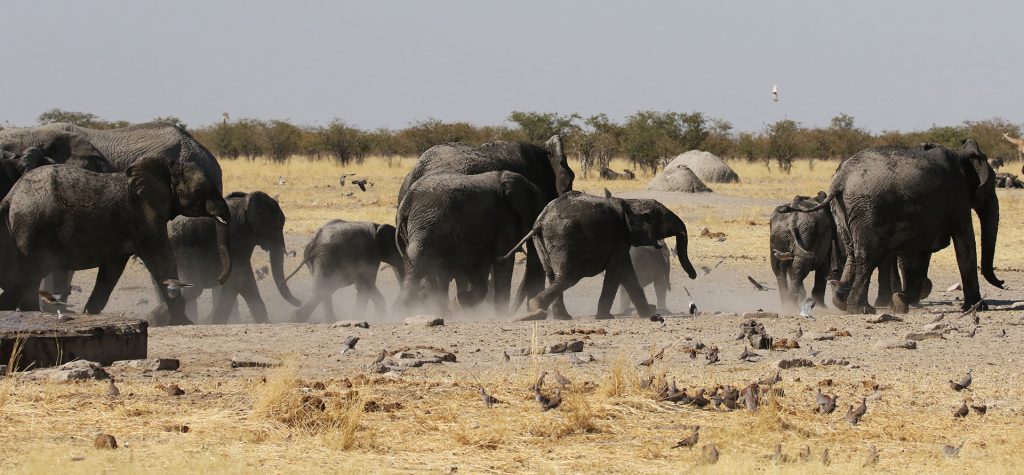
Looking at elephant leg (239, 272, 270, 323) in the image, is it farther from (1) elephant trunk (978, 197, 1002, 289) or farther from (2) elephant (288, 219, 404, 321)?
(1) elephant trunk (978, 197, 1002, 289)

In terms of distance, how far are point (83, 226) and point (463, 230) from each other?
433cm

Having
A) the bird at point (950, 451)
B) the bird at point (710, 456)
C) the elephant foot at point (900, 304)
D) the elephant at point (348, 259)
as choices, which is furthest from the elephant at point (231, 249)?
the bird at point (950, 451)

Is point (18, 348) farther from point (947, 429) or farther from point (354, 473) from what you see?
point (947, 429)

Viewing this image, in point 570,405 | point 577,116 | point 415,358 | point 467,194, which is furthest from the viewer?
point 577,116

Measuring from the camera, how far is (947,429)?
900 centimetres

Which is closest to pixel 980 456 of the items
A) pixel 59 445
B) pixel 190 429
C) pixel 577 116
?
pixel 190 429

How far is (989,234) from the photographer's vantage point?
17234 mm

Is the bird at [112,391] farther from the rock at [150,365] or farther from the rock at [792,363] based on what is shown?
the rock at [792,363]

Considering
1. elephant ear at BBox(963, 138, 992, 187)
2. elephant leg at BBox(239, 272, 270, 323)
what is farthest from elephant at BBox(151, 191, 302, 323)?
elephant ear at BBox(963, 138, 992, 187)

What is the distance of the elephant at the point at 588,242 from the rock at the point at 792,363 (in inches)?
184

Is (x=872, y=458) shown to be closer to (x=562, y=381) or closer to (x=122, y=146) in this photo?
(x=562, y=381)

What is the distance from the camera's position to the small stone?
26.2ft

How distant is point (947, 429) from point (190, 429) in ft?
14.8

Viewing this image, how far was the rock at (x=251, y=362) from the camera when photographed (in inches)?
453
